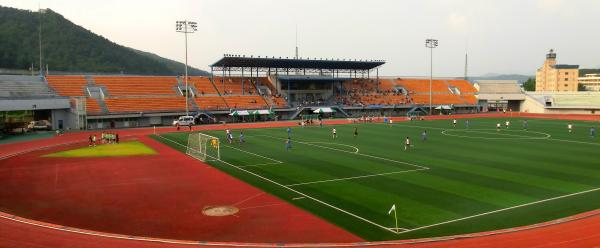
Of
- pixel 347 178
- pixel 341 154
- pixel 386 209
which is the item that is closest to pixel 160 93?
pixel 341 154

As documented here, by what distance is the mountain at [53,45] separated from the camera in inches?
3570

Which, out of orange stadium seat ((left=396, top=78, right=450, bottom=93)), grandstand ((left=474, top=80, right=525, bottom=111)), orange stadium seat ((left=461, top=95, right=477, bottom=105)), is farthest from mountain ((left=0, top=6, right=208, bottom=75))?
grandstand ((left=474, top=80, right=525, bottom=111))

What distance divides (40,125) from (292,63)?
138ft

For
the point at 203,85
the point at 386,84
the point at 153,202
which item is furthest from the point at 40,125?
the point at 386,84

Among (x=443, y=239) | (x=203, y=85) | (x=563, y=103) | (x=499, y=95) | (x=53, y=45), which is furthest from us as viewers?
(x=499, y=95)

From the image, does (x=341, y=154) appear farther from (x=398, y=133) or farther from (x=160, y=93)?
(x=160, y=93)

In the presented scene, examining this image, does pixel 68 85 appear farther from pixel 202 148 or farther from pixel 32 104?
pixel 202 148

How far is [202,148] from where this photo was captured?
36.9m

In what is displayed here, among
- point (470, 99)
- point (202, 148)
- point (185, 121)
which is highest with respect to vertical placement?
point (470, 99)

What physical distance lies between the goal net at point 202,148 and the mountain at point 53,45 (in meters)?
53.9

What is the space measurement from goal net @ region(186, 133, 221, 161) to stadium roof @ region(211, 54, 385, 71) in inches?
1467

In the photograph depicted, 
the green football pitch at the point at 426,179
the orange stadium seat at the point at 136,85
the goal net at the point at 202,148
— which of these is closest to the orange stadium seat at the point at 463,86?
the green football pitch at the point at 426,179

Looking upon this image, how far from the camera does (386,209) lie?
63.1 feet

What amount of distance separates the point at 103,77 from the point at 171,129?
66.4 ft
